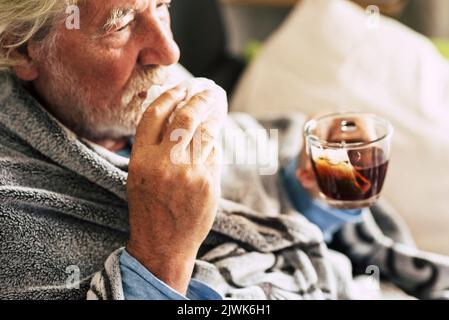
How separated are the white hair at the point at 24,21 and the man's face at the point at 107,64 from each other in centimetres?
2

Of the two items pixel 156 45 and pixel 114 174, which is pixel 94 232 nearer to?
pixel 114 174

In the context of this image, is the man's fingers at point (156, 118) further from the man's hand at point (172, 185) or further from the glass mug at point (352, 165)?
the glass mug at point (352, 165)

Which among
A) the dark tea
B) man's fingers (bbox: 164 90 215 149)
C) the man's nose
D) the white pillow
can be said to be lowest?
the white pillow

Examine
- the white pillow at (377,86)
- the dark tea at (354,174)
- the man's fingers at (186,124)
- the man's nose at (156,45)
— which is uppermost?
the man's nose at (156,45)

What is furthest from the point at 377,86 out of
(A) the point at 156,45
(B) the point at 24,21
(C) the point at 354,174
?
(B) the point at 24,21

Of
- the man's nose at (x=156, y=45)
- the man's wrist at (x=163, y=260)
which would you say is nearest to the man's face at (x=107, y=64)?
the man's nose at (x=156, y=45)

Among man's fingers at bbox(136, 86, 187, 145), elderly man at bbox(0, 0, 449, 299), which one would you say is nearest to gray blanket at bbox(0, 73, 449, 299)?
elderly man at bbox(0, 0, 449, 299)

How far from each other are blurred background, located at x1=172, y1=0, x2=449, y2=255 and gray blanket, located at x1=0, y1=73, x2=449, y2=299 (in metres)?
0.17

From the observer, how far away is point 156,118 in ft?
2.57

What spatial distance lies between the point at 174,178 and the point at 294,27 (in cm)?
75

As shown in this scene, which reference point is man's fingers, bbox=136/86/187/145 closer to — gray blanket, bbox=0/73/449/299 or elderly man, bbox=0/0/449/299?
elderly man, bbox=0/0/449/299

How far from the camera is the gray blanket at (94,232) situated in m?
0.82

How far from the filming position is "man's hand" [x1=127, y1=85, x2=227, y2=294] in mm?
776
